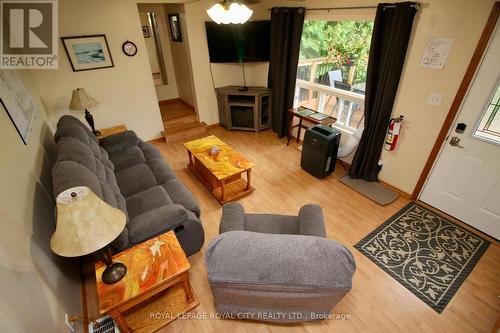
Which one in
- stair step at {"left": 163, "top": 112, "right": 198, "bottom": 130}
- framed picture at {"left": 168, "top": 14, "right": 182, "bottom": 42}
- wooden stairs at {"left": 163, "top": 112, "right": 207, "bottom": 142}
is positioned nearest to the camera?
framed picture at {"left": 168, "top": 14, "right": 182, "bottom": 42}

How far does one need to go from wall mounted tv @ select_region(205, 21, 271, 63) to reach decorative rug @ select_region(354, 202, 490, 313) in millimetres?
3262

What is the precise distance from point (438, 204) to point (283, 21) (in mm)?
3146

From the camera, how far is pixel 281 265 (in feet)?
4.02

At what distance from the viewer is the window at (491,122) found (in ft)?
6.77

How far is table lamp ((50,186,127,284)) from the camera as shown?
1.14 metres

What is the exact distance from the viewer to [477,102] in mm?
2139

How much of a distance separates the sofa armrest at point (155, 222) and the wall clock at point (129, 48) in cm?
273

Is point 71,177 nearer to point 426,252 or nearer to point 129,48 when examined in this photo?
point 129,48

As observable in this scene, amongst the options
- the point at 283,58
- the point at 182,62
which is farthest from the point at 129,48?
the point at 283,58

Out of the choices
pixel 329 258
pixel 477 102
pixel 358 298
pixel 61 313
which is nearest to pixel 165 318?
pixel 61 313

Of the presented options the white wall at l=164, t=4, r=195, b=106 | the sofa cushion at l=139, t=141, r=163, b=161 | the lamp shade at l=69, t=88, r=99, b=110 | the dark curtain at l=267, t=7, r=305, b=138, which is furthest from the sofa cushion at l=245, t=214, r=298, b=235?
the white wall at l=164, t=4, r=195, b=106

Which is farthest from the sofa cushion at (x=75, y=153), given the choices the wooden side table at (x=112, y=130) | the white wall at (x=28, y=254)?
the wooden side table at (x=112, y=130)

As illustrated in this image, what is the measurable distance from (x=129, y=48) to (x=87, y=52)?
0.53 m

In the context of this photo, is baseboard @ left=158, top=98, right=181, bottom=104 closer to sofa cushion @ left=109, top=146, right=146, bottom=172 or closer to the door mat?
sofa cushion @ left=109, top=146, right=146, bottom=172
